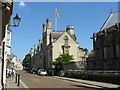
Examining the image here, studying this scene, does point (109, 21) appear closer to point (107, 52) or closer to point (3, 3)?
point (107, 52)

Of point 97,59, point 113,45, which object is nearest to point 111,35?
point 113,45

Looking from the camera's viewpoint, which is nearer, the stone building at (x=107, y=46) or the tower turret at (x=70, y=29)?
the stone building at (x=107, y=46)

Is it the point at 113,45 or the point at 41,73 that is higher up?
the point at 113,45

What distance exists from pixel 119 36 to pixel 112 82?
9304mm

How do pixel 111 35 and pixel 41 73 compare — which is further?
pixel 41 73

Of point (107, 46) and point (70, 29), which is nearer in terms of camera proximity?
point (107, 46)

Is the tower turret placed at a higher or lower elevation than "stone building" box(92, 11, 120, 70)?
higher

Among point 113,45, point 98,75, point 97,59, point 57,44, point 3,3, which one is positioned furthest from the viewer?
point 57,44

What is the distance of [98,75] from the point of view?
23.1m

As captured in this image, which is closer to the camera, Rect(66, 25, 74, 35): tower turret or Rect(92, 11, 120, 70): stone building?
Rect(92, 11, 120, 70): stone building

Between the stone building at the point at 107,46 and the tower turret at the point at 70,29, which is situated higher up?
the tower turret at the point at 70,29

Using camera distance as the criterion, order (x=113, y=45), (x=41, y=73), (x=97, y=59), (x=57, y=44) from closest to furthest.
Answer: (x=113, y=45) → (x=97, y=59) → (x=41, y=73) → (x=57, y=44)

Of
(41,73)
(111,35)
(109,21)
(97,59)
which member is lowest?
(41,73)

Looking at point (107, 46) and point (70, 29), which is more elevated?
point (70, 29)
